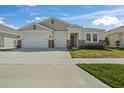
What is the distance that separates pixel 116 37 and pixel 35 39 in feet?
45.5

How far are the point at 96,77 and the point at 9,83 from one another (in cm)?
332

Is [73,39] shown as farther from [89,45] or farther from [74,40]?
[89,45]

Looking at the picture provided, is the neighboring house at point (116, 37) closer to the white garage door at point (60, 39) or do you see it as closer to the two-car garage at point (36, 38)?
the white garage door at point (60, 39)

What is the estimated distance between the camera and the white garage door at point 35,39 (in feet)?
106

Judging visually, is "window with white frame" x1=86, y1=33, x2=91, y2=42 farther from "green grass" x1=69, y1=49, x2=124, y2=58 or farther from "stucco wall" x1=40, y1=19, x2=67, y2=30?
"green grass" x1=69, y1=49, x2=124, y2=58

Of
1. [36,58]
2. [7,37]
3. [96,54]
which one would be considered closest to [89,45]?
[96,54]

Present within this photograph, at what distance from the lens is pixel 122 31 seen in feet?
113

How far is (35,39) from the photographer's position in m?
32.2

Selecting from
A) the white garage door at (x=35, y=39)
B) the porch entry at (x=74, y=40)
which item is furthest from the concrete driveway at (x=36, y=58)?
the porch entry at (x=74, y=40)

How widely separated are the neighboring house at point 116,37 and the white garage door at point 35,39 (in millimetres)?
11151

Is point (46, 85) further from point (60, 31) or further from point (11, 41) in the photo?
point (11, 41)

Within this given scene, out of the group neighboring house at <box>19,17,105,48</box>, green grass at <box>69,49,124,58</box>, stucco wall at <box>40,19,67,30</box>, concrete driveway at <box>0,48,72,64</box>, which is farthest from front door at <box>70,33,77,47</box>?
concrete driveway at <box>0,48,72,64</box>
